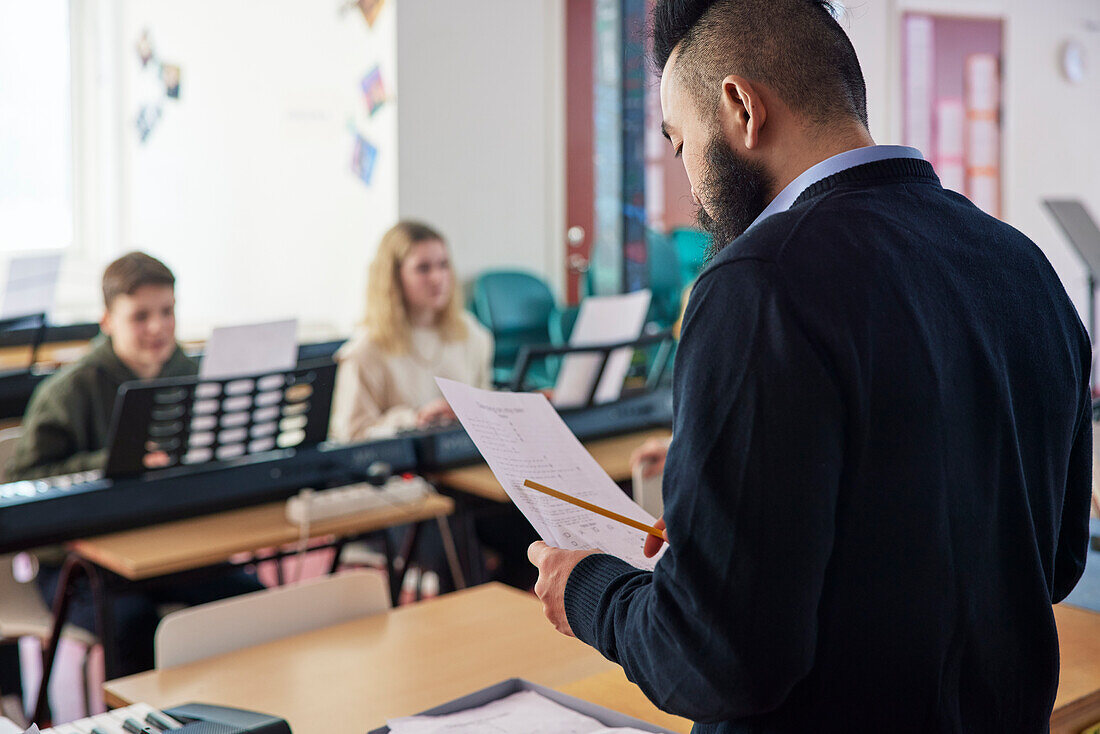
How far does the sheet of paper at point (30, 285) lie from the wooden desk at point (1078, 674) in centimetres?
418

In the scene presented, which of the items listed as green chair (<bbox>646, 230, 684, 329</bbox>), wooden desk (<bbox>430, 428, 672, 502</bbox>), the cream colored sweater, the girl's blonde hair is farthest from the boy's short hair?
green chair (<bbox>646, 230, 684, 329</bbox>)

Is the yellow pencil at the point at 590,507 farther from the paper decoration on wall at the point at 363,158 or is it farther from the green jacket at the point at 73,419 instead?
the paper decoration on wall at the point at 363,158

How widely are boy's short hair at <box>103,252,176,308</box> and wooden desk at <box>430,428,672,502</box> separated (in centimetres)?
89

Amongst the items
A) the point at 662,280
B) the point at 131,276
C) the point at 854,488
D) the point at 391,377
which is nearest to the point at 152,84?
the point at 662,280

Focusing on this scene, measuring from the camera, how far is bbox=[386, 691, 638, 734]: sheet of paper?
1.29 m

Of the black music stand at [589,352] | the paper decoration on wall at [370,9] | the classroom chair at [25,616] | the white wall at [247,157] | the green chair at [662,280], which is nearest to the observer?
the classroom chair at [25,616]

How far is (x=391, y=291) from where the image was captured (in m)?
3.47

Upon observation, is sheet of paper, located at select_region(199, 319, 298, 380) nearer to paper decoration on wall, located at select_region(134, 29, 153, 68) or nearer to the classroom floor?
the classroom floor

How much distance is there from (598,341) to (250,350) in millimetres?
985

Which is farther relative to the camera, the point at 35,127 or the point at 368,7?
the point at 35,127

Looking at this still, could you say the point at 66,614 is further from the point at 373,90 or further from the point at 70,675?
the point at 373,90

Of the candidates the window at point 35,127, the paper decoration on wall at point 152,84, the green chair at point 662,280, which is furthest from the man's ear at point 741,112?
the window at point 35,127

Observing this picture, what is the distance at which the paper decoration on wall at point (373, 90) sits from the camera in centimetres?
514

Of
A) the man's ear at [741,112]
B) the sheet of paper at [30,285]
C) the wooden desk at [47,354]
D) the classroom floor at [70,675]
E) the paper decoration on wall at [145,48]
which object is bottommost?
the classroom floor at [70,675]
